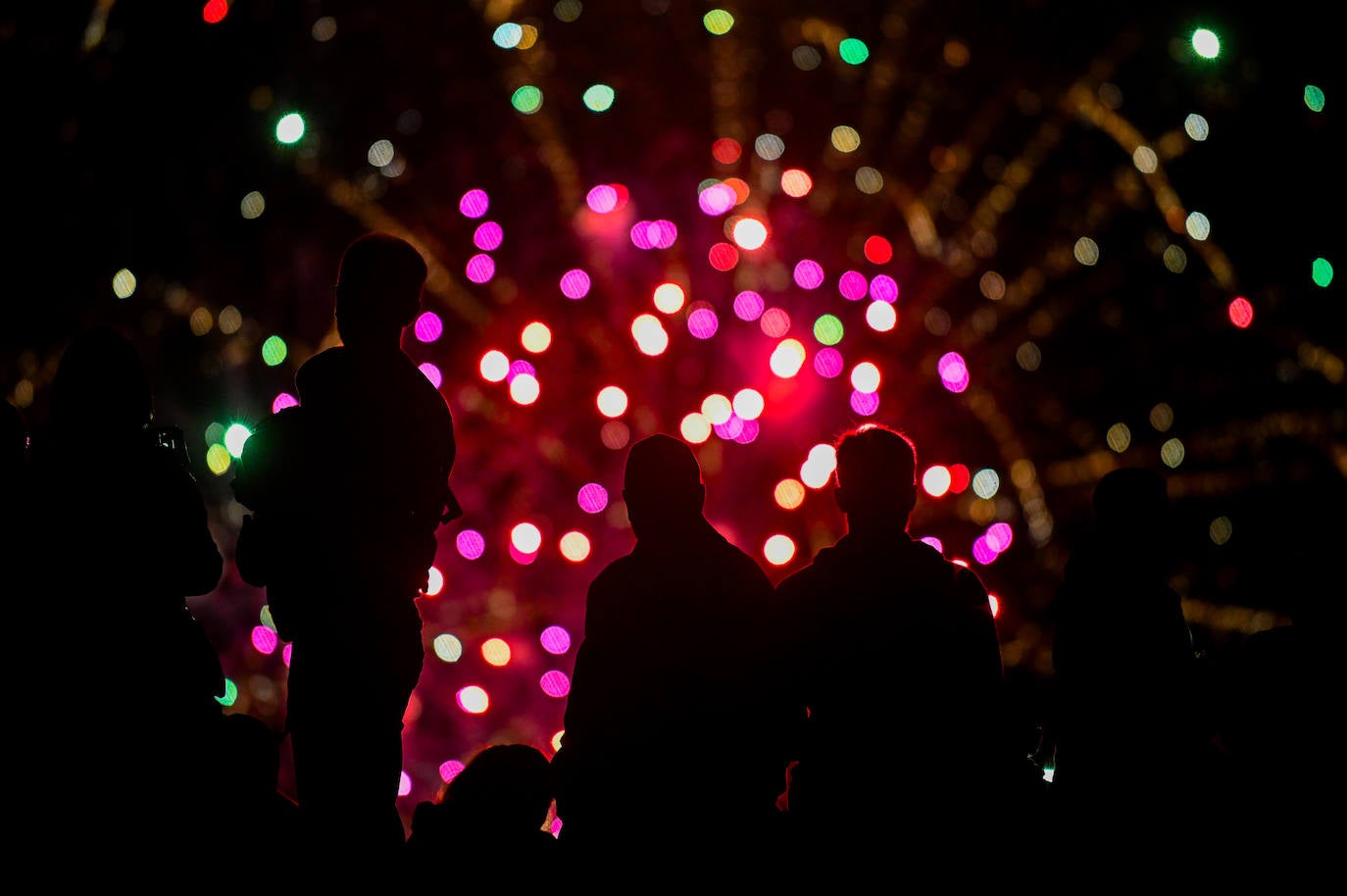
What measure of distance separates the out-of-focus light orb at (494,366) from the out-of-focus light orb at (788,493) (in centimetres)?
116

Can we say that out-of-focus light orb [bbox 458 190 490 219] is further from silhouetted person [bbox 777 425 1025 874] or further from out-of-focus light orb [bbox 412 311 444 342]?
silhouetted person [bbox 777 425 1025 874]

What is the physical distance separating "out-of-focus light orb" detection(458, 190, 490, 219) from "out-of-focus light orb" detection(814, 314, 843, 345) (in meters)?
1.35

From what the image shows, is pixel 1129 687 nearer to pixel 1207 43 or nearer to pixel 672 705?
pixel 672 705

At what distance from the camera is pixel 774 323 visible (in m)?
4.00

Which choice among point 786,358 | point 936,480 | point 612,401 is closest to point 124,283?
point 612,401

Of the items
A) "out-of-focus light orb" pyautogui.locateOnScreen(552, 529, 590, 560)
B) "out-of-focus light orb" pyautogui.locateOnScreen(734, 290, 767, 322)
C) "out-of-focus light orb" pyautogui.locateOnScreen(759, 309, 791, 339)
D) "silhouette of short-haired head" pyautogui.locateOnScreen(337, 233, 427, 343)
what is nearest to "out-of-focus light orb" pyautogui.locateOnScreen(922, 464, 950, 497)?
"out-of-focus light orb" pyautogui.locateOnScreen(759, 309, 791, 339)

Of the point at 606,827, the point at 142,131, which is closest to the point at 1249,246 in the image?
the point at 606,827

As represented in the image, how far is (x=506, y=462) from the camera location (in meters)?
4.07

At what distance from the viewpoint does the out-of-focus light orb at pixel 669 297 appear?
3.99 m

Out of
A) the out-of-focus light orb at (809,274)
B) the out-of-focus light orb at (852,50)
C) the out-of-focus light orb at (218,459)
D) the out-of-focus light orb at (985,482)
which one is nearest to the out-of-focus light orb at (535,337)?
the out-of-focus light orb at (809,274)

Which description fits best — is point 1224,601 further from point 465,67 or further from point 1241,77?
point 465,67

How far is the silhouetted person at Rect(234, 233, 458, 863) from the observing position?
1.65m

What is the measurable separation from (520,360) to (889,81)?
5.90 ft

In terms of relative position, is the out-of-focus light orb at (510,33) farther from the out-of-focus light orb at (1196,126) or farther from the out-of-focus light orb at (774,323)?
the out-of-focus light orb at (1196,126)
